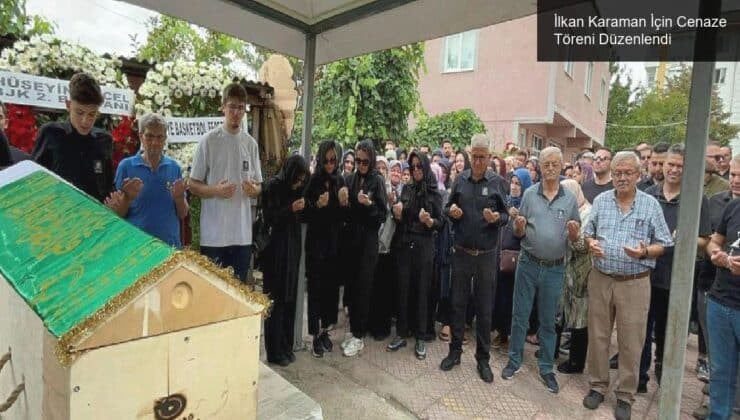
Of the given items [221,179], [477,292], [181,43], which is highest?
[181,43]

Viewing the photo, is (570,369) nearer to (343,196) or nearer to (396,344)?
(396,344)

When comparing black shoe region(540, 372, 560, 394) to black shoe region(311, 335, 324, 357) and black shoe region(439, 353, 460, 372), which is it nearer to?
black shoe region(439, 353, 460, 372)

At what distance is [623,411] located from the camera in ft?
10.1

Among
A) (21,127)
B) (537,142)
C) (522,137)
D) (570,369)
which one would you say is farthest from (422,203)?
(537,142)

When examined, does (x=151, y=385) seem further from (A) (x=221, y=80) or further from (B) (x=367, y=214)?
(A) (x=221, y=80)

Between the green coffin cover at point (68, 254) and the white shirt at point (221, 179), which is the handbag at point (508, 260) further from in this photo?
the green coffin cover at point (68, 254)

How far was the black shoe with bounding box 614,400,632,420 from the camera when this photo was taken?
3.07 metres

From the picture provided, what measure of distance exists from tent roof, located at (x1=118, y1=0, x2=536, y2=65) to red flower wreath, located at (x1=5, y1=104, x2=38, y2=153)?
157cm

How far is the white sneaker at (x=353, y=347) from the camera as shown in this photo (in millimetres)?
3829

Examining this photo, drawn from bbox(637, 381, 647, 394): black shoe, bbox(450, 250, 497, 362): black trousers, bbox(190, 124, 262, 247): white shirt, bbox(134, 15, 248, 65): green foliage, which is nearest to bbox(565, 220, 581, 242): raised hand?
bbox(450, 250, 497, 362): black trousers

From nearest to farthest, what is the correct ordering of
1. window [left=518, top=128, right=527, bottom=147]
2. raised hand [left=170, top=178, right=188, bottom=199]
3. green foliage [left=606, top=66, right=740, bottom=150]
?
raised hand [left=170, top=178, right=188, bottom=199] → window [left=518, top=128, right=527, bottom=147] → green foliage [left=606, top=66, right=740, bottom=150]

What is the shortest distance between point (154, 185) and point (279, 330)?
1488 mm

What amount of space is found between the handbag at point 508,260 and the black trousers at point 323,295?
159 centimetres

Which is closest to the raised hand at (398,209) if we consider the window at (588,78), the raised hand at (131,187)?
the raised hand at (131,187)
